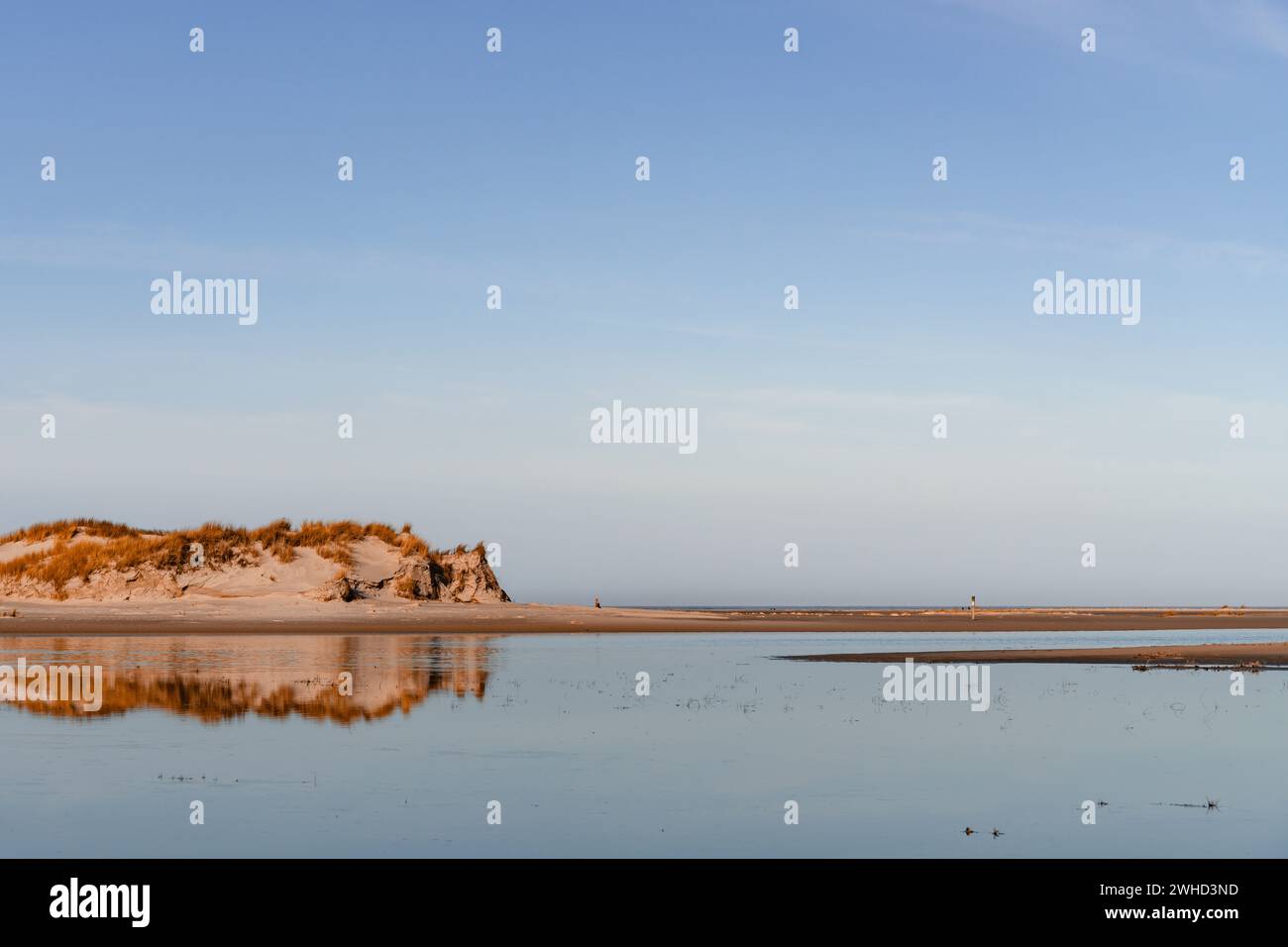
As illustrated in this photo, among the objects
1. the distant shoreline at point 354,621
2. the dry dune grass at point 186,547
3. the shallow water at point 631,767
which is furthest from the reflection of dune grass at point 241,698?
the dry dune grass at point 186,547

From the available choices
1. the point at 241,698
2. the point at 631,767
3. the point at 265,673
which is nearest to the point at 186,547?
the point at 265,673

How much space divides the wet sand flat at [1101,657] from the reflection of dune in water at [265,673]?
40.8 feet

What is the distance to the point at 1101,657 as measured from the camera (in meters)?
40.6

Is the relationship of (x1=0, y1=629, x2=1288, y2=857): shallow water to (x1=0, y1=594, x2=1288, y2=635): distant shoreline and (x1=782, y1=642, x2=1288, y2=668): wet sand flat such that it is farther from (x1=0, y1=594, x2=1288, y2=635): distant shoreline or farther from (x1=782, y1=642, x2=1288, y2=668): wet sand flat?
(x1=0, y1=594, x2=1288, y2=635): distant shoreline

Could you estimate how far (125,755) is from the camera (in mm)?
17891

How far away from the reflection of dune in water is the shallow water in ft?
0.64

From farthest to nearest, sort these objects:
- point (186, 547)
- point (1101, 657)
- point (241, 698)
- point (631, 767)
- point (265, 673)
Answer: point (186, 547) < point (1101, 657) < point (265, 673) < point (241, 698) < point (631, 767)

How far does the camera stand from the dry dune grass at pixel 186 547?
2837 inches

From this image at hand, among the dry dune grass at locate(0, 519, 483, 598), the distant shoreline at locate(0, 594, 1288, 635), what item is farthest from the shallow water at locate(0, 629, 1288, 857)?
the dry dune grass at locate(0, 519, 483, 598)

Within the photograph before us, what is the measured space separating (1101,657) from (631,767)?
89.9 feet

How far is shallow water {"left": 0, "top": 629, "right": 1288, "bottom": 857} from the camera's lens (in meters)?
13.0

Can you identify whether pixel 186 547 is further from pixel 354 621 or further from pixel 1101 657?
pixel 1101 657

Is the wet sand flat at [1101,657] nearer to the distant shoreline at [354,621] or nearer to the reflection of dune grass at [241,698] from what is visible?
the reflection of dune grass at [241,698]
